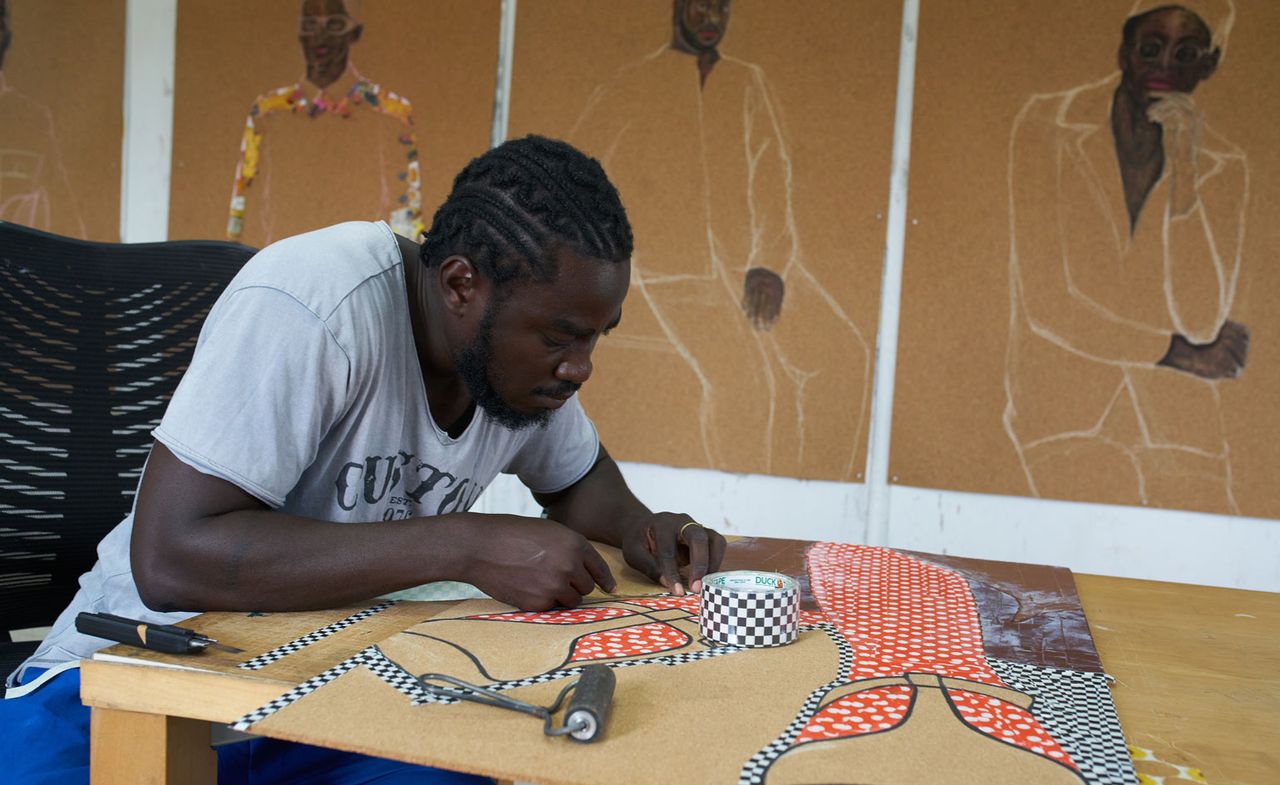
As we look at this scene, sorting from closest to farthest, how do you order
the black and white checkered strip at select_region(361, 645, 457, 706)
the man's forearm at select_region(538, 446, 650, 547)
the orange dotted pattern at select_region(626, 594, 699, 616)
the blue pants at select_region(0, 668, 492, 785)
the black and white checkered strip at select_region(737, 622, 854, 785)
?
the black and white checkered strip at select_region(737, 622, 854, 785)
the black and white checkered strip at select_region(361, 645, 457, 706)
the blue pants at select_region(0, 668, 492, 785)
the orange dotted pattern at select_region(626, 594, 699, 616)
the man's forearm at select_region(538, 446, 650, 547)

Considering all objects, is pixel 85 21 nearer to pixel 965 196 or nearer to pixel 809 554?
pixel 965 196

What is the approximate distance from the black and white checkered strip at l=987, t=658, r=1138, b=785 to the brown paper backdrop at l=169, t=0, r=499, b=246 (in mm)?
2745

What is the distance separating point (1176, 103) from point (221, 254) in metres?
2.55

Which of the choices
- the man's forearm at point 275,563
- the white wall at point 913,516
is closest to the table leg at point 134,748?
the man's forearm at point 275,563

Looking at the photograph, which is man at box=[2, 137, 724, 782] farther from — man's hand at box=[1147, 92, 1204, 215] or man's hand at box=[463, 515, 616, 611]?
man's hand at box=[1147, 92, 1204, 215]

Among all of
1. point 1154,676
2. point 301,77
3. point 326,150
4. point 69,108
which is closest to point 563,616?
point 1154,676

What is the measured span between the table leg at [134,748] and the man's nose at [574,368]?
0.64 metres

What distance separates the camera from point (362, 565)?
1.24 meters

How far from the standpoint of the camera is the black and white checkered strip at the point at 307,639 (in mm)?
1020

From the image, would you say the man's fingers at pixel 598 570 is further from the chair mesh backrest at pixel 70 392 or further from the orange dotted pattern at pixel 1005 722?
A: the chair mesh backrest at pixel 70 392

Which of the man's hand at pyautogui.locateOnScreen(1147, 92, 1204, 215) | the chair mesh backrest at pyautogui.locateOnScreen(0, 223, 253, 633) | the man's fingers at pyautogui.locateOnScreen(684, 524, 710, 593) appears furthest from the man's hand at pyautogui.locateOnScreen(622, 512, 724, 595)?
the man's hand at pyautogui.locateOnScreen(1147, 92, 1204, 215)

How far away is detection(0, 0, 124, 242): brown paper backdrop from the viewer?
378cm

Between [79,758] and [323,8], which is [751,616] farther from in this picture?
[323,8]

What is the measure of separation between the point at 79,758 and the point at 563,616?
532 mm
